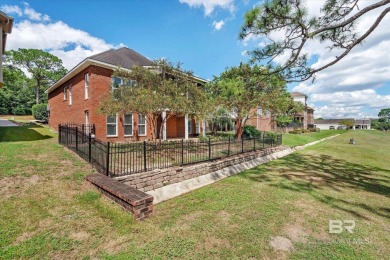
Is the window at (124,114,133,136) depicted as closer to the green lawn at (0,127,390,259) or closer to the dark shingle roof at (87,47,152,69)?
the dark shingle roof at (87,47,152,69)

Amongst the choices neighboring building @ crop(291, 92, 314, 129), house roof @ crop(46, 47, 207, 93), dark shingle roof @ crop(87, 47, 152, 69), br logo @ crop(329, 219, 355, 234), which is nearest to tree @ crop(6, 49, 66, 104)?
house roof @ crop(46, 47, 207, 93)

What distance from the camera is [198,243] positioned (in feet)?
12.6

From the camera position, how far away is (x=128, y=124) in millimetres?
15438

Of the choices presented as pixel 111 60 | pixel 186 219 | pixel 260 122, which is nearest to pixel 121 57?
pixel 111 60

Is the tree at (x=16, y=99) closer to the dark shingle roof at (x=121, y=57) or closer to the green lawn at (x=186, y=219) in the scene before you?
the dark shingle roof at (x=121, y=57)

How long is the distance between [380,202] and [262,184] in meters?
3.35

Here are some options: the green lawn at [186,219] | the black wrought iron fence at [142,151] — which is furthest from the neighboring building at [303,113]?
the green lawn at [186,219]

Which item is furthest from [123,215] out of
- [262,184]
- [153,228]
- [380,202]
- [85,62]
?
[85,62]

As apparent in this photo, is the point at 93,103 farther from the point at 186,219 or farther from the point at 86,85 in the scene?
the point at 186,219

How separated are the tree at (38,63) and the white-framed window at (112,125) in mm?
28599

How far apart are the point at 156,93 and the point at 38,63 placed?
36924 mm

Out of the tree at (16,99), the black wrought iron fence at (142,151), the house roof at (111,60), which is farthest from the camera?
the tree at (16,99)

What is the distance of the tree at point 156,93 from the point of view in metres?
9.52

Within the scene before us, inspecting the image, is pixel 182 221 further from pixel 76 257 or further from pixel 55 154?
pixel 55 154
